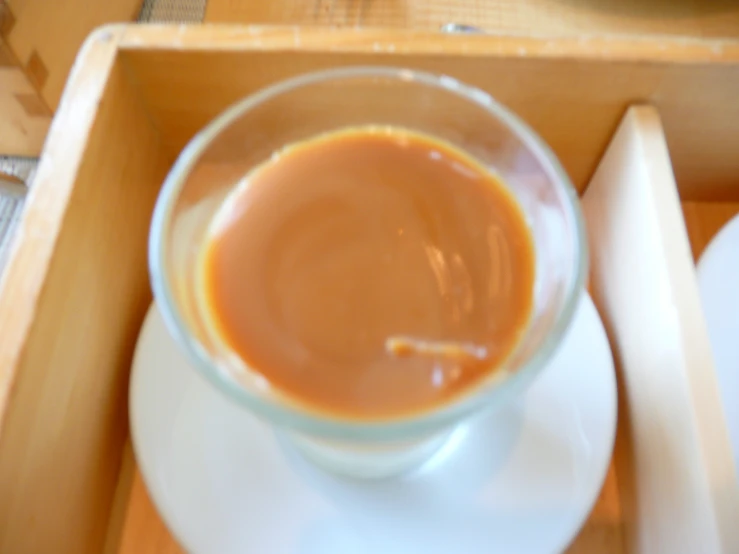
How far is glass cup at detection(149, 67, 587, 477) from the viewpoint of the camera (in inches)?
13.6

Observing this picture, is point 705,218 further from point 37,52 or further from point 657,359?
point 37,52

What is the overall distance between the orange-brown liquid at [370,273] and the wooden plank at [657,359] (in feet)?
0.31

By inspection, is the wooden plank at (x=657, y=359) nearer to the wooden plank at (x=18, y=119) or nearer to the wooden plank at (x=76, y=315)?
the wooden plank at (x=76, y=315)

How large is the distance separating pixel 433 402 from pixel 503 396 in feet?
0.18

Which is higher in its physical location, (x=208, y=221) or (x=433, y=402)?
(x=208, y=221)

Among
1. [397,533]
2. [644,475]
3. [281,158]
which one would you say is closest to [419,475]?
[397,533]

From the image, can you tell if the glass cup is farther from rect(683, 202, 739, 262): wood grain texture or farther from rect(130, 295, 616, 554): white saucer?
rect(683, 202, 739, 262): wood grain texture

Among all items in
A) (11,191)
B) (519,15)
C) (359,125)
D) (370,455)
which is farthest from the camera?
(11,191)

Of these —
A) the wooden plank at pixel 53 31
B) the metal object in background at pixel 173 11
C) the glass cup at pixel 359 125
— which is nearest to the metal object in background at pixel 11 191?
the wooden plank at pixel 53 31

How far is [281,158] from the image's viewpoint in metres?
0.51

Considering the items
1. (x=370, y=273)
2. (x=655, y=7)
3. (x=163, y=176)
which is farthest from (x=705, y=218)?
(x=163, y=176)

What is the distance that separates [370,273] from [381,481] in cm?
14

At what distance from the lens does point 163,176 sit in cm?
59

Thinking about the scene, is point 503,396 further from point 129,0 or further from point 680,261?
point 129,0
